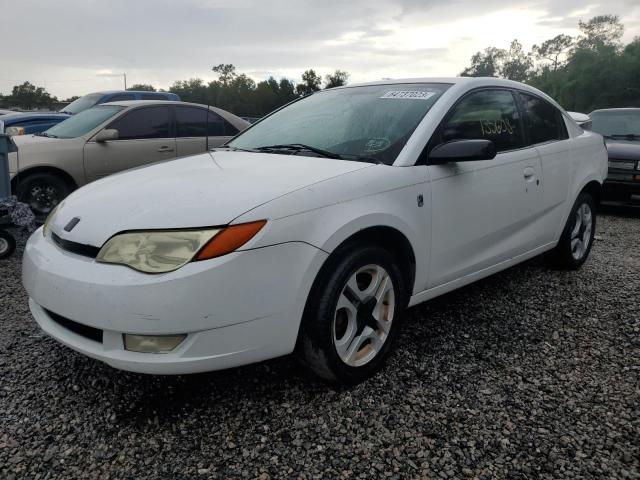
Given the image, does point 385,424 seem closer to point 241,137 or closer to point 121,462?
point 121,462

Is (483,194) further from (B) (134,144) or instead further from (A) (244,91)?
(A) (244,91)

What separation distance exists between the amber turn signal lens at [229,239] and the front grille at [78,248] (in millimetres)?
506

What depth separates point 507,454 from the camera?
2043 millimetres

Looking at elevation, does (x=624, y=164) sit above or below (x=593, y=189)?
above

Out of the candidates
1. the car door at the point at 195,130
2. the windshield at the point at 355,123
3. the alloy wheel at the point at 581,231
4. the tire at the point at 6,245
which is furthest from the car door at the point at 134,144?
the alloy wheel at the point at 581,231

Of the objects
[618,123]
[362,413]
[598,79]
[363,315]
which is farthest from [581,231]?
[598,79]

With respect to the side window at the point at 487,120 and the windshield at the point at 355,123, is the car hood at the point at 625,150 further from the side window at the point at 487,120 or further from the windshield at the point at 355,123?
the windshield at the point at 355,123

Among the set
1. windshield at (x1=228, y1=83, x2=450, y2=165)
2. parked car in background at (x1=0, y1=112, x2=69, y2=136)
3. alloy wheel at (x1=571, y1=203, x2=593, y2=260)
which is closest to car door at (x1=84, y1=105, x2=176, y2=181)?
windshield at (x1=228, y1=83, x2=450, y2=165)

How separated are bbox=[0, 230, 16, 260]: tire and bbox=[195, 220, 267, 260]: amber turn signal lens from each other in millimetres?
3641

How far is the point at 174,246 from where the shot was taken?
2.02 meters

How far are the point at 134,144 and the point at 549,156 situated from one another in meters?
5.02

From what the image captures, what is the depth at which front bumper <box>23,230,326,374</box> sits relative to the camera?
6.40 feet

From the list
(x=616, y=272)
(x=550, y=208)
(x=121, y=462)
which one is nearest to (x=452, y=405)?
(x=121, y=462)

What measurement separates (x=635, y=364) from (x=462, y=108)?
1.70 m
